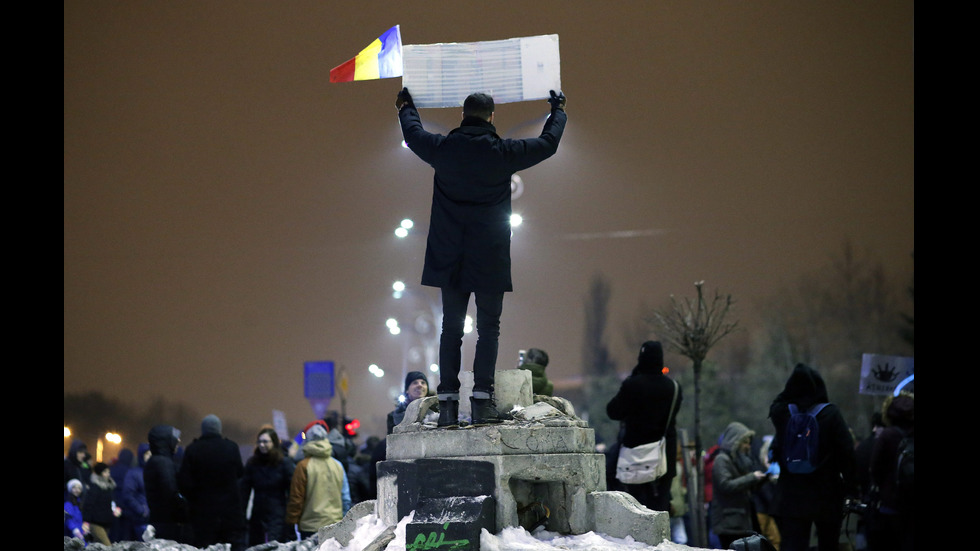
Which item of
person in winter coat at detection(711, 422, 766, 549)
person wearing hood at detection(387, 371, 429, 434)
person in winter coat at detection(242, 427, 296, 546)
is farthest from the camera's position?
person in winter coat at detection(242, 427, 296, 546)

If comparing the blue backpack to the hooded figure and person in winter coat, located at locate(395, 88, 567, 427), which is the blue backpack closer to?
person in winter coat, located at locate(395, 88, 567, 427)

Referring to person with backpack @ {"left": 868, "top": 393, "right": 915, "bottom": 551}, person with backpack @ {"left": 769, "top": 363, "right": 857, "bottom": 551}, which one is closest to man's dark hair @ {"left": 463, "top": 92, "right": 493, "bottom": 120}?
person with backpack @ {"left": 769, "top": 363, "right": 857, "bottom": 551}

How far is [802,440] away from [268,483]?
5562 millimetres

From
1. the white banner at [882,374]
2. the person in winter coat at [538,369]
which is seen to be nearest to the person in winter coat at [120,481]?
the person in winter coat at [538,369]

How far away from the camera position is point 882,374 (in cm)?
1462

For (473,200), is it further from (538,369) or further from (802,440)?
(802,440)

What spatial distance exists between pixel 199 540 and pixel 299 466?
1164mm

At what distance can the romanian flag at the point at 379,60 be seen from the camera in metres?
7.71

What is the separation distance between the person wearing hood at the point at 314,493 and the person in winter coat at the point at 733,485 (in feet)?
12.5

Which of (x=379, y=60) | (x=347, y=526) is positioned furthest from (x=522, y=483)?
(x=379, y=60)

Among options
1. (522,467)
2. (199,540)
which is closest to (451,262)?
(522,467)

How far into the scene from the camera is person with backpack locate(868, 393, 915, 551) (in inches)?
330

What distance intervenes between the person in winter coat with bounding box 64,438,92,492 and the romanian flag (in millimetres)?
7466

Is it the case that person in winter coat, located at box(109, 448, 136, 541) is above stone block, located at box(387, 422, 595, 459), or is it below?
below
